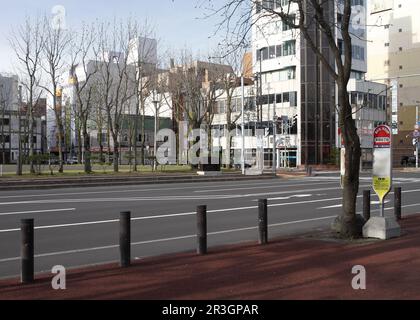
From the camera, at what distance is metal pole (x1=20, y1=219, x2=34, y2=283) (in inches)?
294

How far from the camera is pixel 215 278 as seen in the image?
7.41m

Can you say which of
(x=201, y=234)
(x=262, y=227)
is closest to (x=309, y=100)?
(x=262, y=227)

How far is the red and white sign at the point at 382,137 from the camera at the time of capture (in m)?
11.4

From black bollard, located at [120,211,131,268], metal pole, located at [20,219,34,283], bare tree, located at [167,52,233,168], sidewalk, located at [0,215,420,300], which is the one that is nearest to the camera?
sidewalk, located at [0,215,420,300]

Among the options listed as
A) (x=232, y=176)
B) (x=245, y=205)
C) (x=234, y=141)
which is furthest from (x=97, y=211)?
(x=234, y=141)

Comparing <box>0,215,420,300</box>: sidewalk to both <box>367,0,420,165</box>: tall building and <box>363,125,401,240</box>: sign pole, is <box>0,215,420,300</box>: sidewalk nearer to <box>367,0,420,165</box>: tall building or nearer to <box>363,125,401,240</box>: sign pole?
<box>363,125,401,240</box>: sign pole

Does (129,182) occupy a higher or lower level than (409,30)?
lower

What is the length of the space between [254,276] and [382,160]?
5.35m

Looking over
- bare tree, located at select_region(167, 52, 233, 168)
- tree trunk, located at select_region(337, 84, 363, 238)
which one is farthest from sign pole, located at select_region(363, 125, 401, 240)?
bare tree, located at select_region(167, 52, 233, 168)

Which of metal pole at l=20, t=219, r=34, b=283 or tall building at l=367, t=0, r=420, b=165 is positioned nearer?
metal pole at l=20, t=219, r=34, b=283

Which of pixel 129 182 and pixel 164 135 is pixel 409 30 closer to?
pixel 164 135

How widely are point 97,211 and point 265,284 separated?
1102 cm

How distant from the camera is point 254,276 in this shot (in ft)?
24.6

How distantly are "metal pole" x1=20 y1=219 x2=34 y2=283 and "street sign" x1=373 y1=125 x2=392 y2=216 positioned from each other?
24.4 ft
